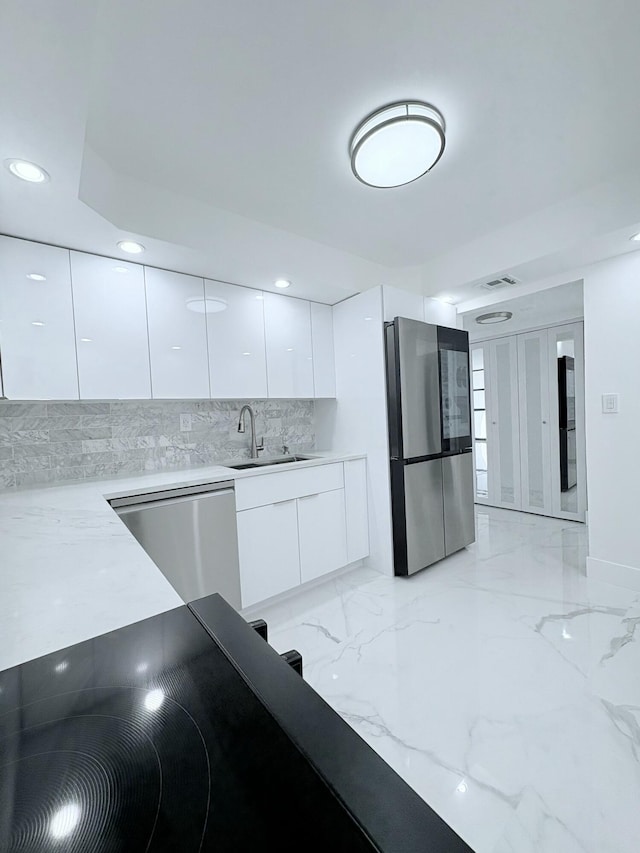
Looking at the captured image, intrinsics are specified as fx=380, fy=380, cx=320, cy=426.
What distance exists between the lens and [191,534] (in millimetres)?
2033

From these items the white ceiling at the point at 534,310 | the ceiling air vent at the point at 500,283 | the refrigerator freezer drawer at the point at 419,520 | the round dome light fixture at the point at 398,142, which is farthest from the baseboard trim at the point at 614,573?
the round dome light fixture at the point at 398,142

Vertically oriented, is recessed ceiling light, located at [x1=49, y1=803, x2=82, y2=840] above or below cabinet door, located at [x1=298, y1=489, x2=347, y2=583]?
above

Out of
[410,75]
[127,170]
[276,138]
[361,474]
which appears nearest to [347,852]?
[410,75]

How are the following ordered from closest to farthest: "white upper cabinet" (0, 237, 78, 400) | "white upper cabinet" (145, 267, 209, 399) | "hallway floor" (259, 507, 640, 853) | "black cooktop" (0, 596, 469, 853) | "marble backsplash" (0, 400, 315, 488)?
"black cooktop" (0, 596, 469, 853) < "hallway floor" (259, 507, 640, 853) < "white upper cabinet" (0, 237, 78, 400) < "marble backsplash" (0, 400, 315, 488) < "white upper cabinet" (145, 267, 209, 399)

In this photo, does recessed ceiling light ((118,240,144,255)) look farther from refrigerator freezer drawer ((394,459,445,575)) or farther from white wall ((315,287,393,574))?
refrigerator freezer drawer ((394,459,445,575))

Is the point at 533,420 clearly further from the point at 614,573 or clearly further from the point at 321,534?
the point at 321,534

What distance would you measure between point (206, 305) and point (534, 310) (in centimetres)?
286

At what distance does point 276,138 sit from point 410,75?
0.58 m

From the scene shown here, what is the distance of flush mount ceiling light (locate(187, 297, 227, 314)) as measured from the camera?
2.37m

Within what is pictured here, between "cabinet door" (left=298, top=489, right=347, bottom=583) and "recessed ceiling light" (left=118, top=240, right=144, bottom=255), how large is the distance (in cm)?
172

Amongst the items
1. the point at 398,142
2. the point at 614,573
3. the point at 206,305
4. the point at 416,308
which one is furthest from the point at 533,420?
the point at 206,305

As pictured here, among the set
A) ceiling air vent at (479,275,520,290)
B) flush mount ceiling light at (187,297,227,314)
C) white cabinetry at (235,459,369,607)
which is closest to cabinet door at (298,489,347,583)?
white cabinetry at (235,459,369,607)

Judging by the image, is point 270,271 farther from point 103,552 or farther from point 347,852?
point 347,852

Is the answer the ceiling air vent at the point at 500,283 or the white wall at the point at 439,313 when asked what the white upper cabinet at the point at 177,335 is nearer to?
the white wall at the point at 439,313
